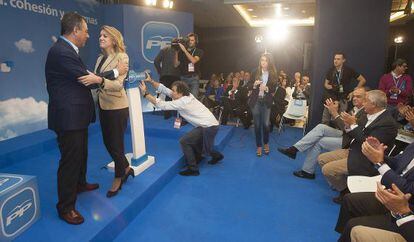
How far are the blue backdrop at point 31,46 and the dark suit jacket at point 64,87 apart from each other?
9.53ft

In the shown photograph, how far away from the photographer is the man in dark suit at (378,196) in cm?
179

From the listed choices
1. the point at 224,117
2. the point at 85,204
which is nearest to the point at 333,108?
the point at 85,204

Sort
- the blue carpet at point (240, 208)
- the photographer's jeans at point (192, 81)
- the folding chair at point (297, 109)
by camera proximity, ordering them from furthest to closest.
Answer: the folding chair at point (297, 109), the photographer's jeans at point (192, 81), the blue carpet at point (240, 208)

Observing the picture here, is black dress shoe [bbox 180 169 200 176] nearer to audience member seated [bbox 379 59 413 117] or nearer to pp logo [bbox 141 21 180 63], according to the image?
audience member seated [bbox 379 59 413 117]

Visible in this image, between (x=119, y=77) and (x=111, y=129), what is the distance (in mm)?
453

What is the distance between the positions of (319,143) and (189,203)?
67.1 inches

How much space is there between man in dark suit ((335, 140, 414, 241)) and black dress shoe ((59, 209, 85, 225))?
1.83m

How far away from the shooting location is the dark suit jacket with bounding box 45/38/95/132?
196 centimetres

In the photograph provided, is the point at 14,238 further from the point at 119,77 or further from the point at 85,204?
the point at 119,77

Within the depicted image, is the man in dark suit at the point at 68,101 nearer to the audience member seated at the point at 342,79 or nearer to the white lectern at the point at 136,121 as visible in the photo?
the white lectern at the point at 136,121

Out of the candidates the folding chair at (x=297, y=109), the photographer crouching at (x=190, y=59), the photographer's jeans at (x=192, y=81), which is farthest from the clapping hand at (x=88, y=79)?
the folding chair at (x=297, y=109)

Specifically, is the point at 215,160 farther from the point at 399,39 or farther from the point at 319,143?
the point at 399,39

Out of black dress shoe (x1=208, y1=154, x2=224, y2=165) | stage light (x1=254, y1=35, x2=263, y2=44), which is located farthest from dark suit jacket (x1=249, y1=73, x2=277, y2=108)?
stage light (x1=254, y1=35, x2=263, y2=44)

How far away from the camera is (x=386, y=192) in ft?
5.30
